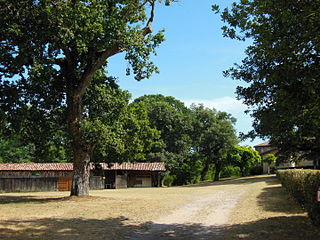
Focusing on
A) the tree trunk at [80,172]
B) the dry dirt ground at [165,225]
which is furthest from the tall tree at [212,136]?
the dry dirt ground at [165,225]

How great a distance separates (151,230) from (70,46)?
12732 mm

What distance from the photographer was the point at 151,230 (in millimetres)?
10312

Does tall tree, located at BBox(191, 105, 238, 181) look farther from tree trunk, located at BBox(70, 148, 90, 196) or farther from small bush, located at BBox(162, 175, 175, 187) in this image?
tree trunk, located at BBox(70, 148, 90, 196)

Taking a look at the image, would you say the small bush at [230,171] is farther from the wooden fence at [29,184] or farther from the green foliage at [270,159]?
the wooden fence at [29,184]

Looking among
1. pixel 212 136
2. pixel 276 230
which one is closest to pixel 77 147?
pixel 276 230

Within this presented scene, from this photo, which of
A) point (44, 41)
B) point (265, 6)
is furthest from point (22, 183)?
point (265, 6)

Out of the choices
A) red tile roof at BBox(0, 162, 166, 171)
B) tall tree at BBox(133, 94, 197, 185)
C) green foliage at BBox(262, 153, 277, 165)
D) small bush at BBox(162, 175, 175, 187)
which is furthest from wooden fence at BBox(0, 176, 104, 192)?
green foliage at BBox(262, 153, 277, 165)

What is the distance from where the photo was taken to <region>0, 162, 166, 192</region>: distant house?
3788cm

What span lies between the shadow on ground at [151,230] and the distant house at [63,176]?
24187 millimetres

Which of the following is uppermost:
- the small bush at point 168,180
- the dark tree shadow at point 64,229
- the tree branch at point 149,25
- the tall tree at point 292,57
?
the tree branch at point 149,25

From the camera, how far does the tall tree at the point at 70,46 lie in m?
16.0

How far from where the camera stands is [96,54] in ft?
71.1

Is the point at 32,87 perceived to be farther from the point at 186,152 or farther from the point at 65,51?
the point at 186,152

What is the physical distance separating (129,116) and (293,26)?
17.2 meters
